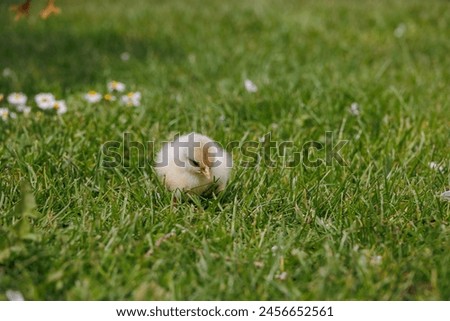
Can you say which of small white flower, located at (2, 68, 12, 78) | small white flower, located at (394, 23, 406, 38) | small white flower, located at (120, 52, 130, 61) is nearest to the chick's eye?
small white flower, located at (2, 68, 12, 78)

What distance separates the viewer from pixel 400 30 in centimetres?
687

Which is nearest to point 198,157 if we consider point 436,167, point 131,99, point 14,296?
point 14,296

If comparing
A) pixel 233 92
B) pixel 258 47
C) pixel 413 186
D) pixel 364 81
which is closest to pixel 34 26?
pixel 258 47

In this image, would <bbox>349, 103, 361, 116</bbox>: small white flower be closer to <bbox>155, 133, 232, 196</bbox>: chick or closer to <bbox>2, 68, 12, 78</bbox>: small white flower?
<bbox>155, 133, 232, 196</bbox>: chick

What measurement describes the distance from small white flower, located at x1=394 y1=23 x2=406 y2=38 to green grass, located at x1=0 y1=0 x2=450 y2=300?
0.09 meters

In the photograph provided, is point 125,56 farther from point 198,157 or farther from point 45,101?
point 198,157

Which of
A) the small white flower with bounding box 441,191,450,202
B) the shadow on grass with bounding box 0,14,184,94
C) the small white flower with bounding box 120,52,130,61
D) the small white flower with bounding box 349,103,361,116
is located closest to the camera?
the small white flower with bounding box 441,191,450,202

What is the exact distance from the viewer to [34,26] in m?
7.54

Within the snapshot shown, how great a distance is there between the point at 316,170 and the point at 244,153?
0.55 metres

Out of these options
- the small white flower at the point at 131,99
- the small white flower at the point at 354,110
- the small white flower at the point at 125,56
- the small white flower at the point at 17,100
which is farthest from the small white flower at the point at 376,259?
the small white flower at the point at 125,56

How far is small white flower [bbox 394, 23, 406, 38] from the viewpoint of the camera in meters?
6.77

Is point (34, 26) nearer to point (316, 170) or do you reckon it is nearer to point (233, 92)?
point (233, 92)
